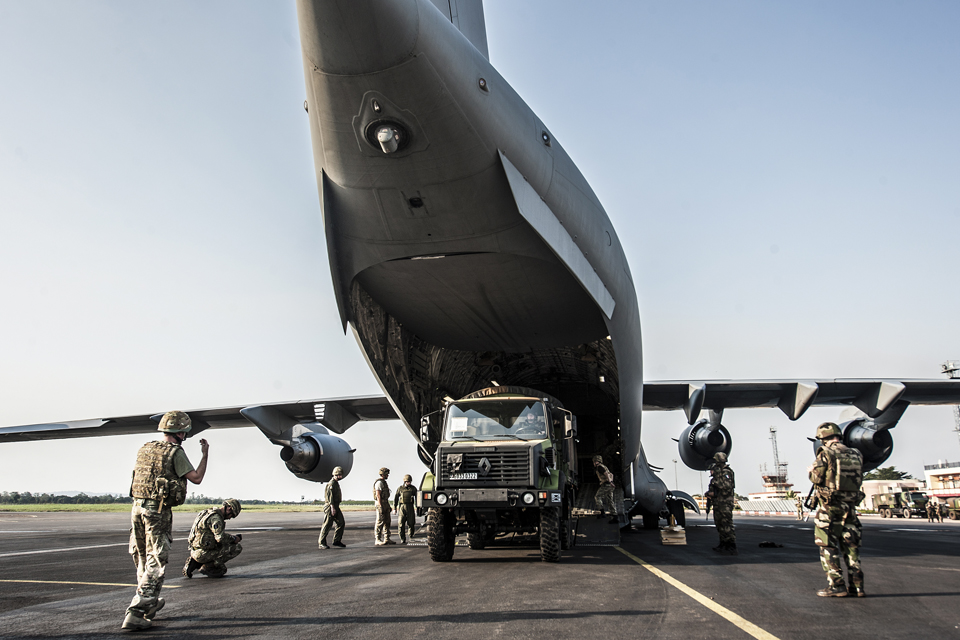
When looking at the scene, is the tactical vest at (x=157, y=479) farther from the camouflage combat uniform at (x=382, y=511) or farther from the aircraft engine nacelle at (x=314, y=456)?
the aircraft engine nacelle at (x=314, y=456)

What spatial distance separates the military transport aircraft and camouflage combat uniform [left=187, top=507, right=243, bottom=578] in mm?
3491

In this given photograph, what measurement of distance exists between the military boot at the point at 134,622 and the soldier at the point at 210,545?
3.20 meters

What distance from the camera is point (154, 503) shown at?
15.7 ft

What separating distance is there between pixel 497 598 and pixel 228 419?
14.4 metres

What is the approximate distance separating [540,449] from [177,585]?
15.7 ft

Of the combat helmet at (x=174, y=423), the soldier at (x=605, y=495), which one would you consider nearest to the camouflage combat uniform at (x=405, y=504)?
the soldier at (x=605, y=495)

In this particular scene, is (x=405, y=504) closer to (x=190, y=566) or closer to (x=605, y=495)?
(x=605, y=495)

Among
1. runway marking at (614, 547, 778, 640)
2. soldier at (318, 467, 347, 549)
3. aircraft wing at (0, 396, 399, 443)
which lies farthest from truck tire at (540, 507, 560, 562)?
aircraft wing at (0, 396, 399, 443)

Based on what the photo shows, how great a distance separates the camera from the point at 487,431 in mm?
9352

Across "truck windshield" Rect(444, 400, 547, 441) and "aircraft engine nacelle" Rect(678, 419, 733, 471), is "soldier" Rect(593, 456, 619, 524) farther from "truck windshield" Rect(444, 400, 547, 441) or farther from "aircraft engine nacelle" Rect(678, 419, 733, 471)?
"aircraft engine nacelle" Rect(678, 419, 733, 471)

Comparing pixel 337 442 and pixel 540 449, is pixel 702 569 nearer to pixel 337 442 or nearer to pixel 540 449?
pixel 540 449

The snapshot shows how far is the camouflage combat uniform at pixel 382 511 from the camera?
13.1 m

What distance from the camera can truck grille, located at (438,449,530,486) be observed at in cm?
844

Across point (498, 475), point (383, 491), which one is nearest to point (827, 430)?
point (498, 475)
